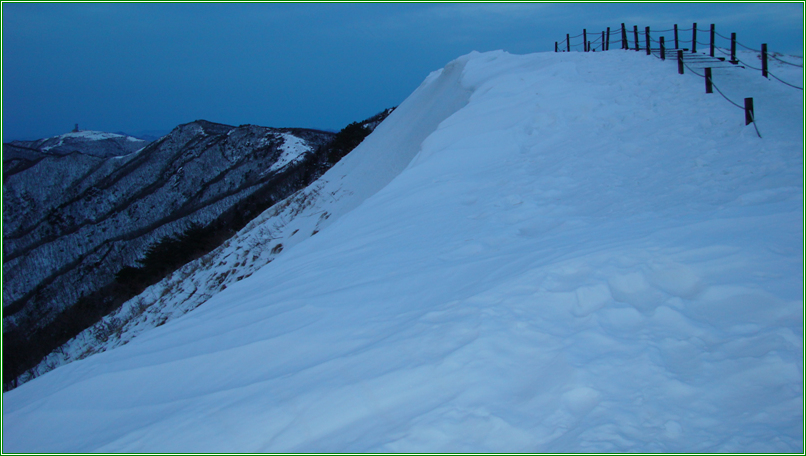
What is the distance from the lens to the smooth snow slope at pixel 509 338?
2293 millimetres

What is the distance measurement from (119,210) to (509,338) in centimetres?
4368

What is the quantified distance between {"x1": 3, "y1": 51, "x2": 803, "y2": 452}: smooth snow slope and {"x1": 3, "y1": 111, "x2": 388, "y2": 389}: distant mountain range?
648 centimetres

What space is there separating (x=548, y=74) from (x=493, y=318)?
12.9 meters

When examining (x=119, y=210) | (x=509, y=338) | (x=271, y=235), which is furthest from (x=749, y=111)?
(x=119, y=210)

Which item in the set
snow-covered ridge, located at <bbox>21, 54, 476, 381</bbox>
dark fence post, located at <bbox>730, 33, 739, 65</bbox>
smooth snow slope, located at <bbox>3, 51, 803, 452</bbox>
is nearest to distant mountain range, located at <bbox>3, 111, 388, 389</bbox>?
snow-covered ridge, located at <bbox>21, 54, 476, 381</bbox>


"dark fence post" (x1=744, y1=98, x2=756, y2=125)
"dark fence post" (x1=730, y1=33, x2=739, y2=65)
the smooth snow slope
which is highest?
"dark fence post" (x1=730, y1=33, x2=739, y2=65)

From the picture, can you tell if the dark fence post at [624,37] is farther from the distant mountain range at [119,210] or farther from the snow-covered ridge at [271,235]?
the distant mountain range at [119,210]

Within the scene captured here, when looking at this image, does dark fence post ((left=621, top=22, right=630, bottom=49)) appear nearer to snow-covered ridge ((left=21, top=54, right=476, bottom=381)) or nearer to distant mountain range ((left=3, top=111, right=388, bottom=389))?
snow-covered ridge ((left=21, top=54, right=476, bottom=381))

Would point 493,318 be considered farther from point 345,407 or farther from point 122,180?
point 122,180

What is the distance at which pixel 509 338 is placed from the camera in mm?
2889

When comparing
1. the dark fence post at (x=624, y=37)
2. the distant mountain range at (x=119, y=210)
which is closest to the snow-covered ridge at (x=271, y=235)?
the distant mountain range at (x=119, y=210)

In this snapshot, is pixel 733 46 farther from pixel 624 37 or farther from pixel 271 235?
pixel 271 235

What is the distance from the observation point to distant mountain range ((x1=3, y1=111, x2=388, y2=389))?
1331cm

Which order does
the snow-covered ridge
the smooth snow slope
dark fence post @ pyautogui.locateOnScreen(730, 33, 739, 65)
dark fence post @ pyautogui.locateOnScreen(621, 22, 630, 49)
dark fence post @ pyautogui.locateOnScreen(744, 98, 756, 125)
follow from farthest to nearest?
dark fence post @ pyautogui.locateOnScreen(621, 22, 630, 49) < dark fence post @ pyautogui.locateOnScreen(730, 33, 739, 65) < the snow-covered ridge < dark fence post @ pyautogui.locateOnScreen(744, 98, 756, 125) < the smooth snow slope
